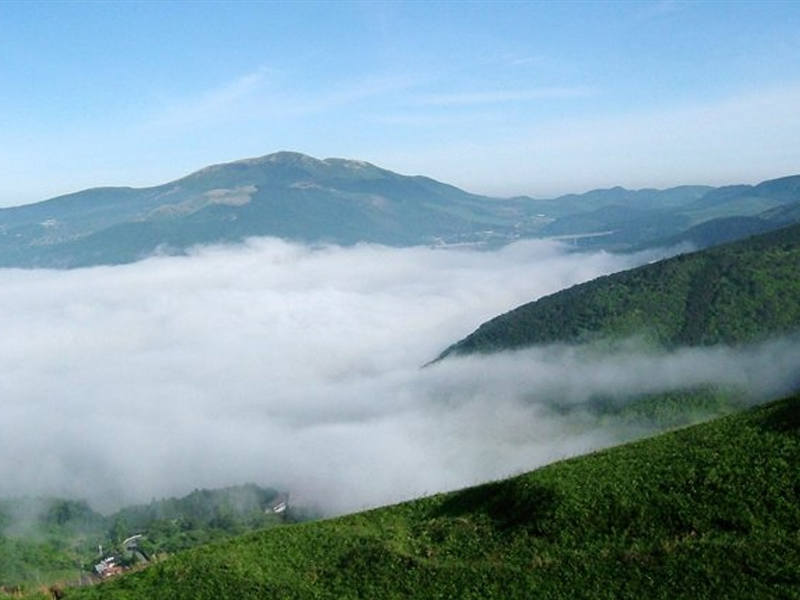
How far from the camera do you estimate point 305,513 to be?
15088 centimetres

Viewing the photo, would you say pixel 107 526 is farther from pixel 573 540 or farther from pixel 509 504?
pixel 573 540

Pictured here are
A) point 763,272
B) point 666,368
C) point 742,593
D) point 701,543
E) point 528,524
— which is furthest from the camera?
point 763,272

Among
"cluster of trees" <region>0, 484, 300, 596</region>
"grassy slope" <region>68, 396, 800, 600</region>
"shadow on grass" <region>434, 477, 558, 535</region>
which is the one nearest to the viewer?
"grassy slope" <region>68, 396, 800, 600</region>

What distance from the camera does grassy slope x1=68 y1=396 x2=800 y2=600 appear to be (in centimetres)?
2298

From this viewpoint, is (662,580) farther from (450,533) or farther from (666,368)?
(666,368)

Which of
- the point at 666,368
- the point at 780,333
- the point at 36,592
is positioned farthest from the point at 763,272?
the point at 36,592

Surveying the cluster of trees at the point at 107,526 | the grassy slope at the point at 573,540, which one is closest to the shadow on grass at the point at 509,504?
the grassy slope at the point at 573,540

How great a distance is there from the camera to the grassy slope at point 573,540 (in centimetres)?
2298

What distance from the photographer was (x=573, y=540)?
26094 mm

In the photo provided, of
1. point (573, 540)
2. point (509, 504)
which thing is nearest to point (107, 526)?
point (509, 504)

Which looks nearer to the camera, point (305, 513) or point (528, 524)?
point (528, 524)

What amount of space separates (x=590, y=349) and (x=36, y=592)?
179715 mm

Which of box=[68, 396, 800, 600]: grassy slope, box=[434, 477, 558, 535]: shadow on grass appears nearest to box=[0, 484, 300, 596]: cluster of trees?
box=[68, 396, 800, 600]: grassy slope

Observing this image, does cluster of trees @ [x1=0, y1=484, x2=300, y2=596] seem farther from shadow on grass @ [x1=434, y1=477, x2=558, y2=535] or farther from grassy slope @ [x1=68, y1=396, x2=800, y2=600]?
shadow on grass @ [x1=434, y1=477, x2=558, y2=535]
